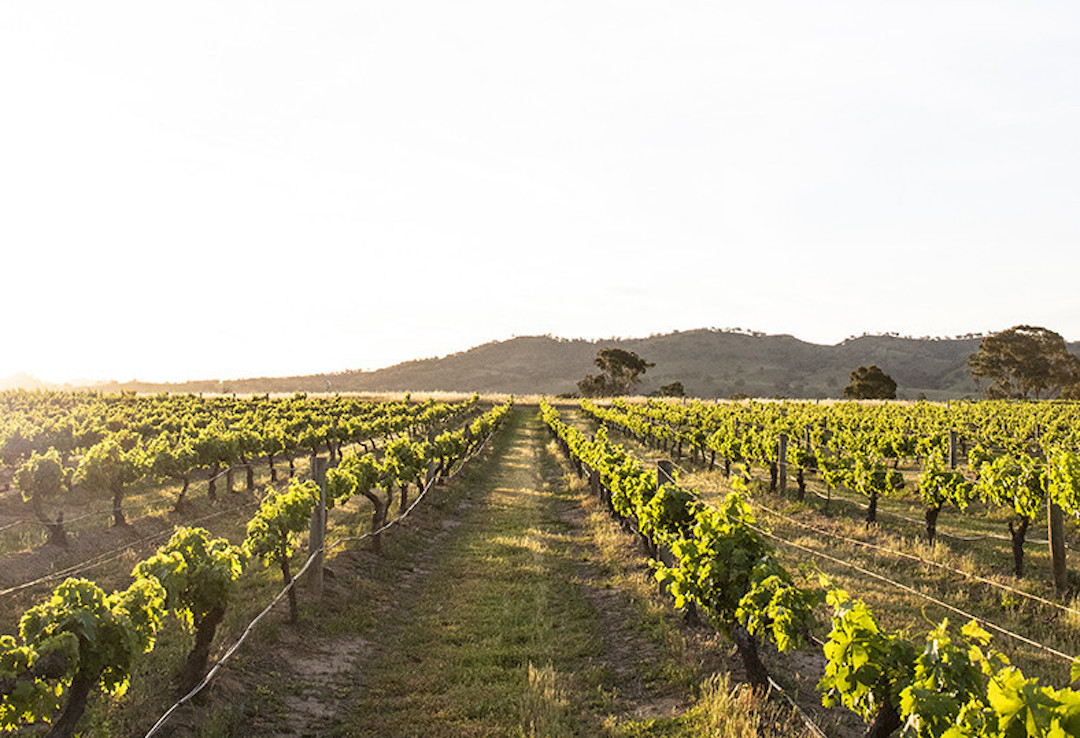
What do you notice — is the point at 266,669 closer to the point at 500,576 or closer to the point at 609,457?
the point at 500,576

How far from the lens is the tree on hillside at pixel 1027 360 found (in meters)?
73.9

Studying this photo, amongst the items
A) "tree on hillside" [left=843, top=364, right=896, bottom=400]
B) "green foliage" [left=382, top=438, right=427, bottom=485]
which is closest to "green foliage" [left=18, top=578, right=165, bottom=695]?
"green foliage" [left=382, top=438, right=427, bottom=485]

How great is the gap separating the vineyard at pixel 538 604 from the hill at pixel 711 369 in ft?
349

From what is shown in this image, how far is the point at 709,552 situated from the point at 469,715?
142 inches

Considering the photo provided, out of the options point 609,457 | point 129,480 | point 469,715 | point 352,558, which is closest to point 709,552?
point 469,715


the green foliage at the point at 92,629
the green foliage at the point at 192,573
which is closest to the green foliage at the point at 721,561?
the green foliage at the point at 192,573

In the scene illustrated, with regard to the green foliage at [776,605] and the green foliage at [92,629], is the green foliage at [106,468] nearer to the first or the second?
the green foliage at [92,629]

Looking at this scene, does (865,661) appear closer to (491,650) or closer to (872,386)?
(491,650)

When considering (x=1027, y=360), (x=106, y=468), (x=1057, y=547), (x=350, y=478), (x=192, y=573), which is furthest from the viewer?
(x=1027, y=360)

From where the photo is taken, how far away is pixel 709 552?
8.47m

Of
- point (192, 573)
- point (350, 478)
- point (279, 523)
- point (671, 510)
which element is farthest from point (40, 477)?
point (671, 510)

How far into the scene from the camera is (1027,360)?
74.8 m

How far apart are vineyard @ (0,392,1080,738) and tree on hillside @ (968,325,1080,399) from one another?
66520mm

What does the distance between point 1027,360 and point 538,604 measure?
83.4 meters
